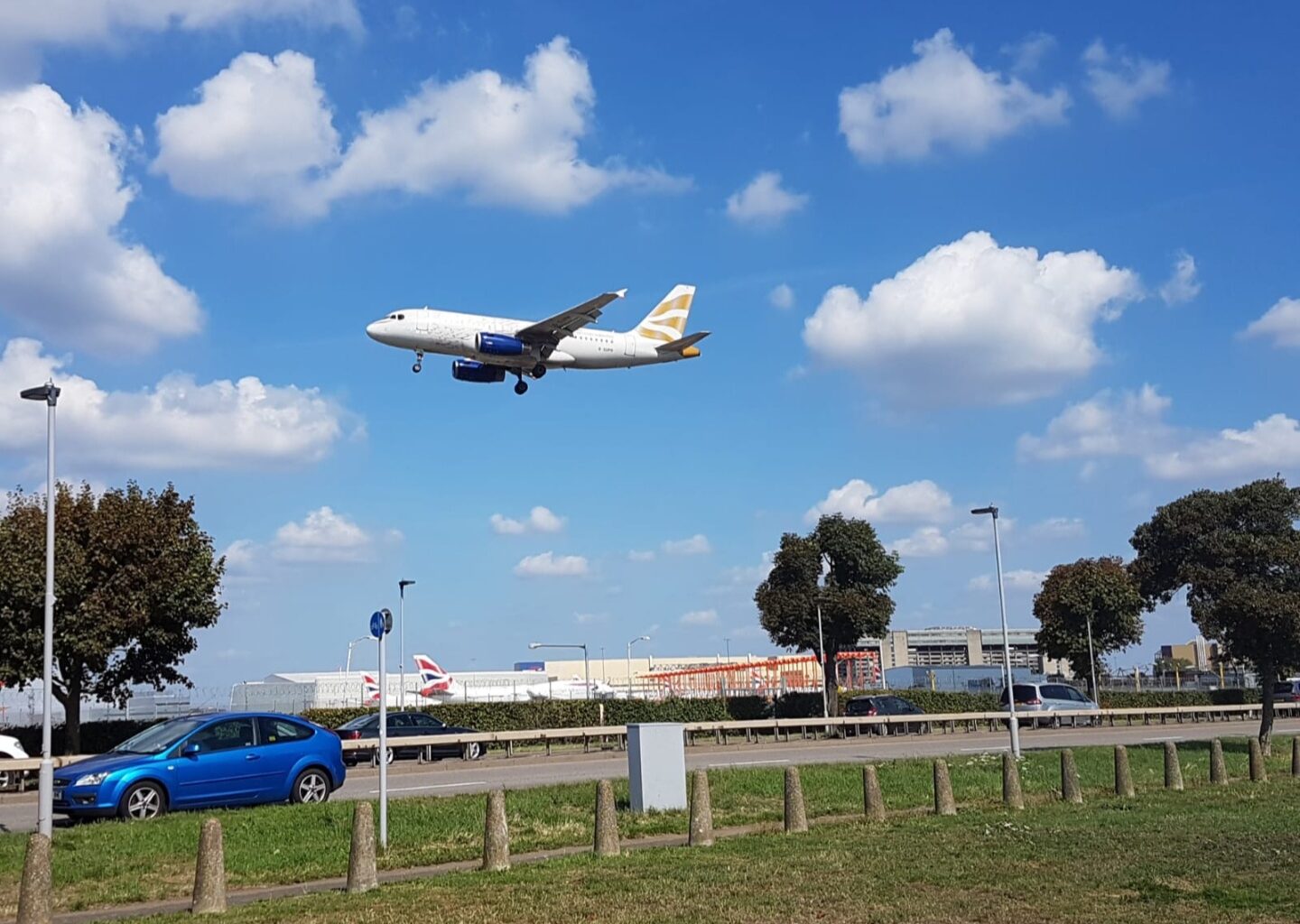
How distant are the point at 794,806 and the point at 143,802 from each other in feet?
28.5

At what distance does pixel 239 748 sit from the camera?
1823cm

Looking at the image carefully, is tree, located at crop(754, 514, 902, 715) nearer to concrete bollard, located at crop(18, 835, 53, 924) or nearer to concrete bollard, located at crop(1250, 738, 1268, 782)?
concrete bollard, located at crop(1250, 738, 1268, 782)

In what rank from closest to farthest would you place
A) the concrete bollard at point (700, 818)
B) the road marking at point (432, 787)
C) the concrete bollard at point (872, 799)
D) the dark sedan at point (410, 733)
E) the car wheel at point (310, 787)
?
1. the concrete bollard at point (700, 818)
2. the concrete bollard at point (872, 799)
3. the car wheel at point (310, 787)
4. the road marking at point (432, 787)
5. the dark sedan at point (410, 733)

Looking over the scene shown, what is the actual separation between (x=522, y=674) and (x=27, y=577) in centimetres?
7540

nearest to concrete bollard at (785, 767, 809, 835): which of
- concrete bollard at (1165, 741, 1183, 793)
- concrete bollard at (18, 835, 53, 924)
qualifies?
concrete bollard at (1165, 741, 1183, 793)

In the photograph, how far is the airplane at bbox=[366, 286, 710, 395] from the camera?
35.4m

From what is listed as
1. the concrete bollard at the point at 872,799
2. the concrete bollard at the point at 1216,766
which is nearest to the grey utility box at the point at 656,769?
the concrete bollard at the point at 872,799

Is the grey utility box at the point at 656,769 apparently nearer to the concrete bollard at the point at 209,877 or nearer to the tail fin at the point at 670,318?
the concrete bollard at the point at 209,877

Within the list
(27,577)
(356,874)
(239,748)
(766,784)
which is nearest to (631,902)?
(356,874)

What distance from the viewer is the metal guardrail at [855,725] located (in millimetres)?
33531

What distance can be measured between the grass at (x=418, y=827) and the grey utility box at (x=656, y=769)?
37 centimetres

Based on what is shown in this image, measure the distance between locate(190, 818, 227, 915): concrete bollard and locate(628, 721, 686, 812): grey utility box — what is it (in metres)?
7.82

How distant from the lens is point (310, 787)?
18891 mm

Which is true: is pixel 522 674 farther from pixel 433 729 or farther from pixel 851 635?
pixel 433 729
